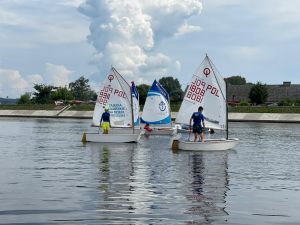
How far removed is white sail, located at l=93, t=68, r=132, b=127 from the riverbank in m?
65.2

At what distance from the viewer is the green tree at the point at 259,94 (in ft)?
500

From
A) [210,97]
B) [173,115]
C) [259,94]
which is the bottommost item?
[173,115]

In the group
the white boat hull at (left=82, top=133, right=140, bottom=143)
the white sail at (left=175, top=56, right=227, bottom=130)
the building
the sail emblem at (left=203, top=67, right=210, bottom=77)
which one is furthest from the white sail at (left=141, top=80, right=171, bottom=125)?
the building

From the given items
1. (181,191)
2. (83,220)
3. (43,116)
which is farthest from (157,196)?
(43,116)

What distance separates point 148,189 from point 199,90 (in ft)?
67.7

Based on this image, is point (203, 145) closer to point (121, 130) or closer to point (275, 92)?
point (121, 130)

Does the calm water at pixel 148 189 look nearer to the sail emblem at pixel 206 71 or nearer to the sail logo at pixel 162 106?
the sail emblem at pixel 206 71

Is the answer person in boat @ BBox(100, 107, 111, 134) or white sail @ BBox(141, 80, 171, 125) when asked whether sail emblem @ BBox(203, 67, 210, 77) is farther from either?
white sail @ BBox(141, 80, 171, 125)

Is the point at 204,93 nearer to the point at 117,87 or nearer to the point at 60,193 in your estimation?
the point at 117,87

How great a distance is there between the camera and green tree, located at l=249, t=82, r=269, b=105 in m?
152

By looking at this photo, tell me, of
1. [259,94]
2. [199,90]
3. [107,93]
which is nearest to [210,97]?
[199,90]

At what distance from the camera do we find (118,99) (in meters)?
46.8

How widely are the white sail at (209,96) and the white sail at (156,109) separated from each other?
57.0 ft

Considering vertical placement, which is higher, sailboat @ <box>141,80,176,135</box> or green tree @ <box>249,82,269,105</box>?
green tree @ <box>249,82,269,105</box>
